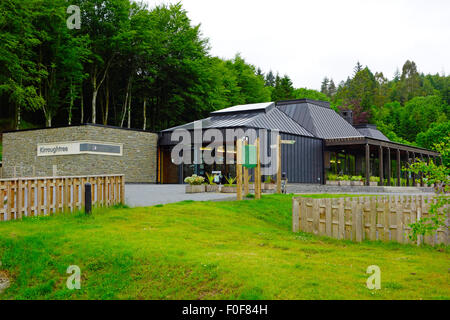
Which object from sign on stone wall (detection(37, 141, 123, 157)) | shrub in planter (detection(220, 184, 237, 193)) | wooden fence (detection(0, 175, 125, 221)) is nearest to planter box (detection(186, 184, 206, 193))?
Result: shrub in planter (detection(220, 184, 237, 193))

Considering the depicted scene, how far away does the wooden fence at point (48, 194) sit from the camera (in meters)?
9.59

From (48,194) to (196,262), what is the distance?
18.5ft

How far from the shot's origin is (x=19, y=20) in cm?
3152

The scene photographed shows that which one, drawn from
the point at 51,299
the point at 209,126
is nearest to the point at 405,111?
the point at 209,126

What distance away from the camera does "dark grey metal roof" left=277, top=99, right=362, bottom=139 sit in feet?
112

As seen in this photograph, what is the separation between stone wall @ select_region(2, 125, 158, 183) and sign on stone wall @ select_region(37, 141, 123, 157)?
22 centimetres

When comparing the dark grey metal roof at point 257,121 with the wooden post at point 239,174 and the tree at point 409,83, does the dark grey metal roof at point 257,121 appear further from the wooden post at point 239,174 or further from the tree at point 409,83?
the tree at point 409,83

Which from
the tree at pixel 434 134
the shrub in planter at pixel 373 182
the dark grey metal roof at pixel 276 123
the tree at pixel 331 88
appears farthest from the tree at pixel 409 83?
the dark grey metal roof at pixel 276 123

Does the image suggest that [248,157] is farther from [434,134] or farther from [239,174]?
[434,134]

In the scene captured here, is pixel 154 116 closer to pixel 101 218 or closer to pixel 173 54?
pixel 173 54

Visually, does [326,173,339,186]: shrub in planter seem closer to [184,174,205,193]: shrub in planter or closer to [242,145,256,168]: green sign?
[184,174,205,193]: shrub in planter

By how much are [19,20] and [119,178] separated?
85.5ft

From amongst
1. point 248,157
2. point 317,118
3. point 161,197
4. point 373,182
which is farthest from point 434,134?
point 161,197

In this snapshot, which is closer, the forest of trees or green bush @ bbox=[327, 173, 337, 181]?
green bush @ bbox=[327, 173, 337, 181]
